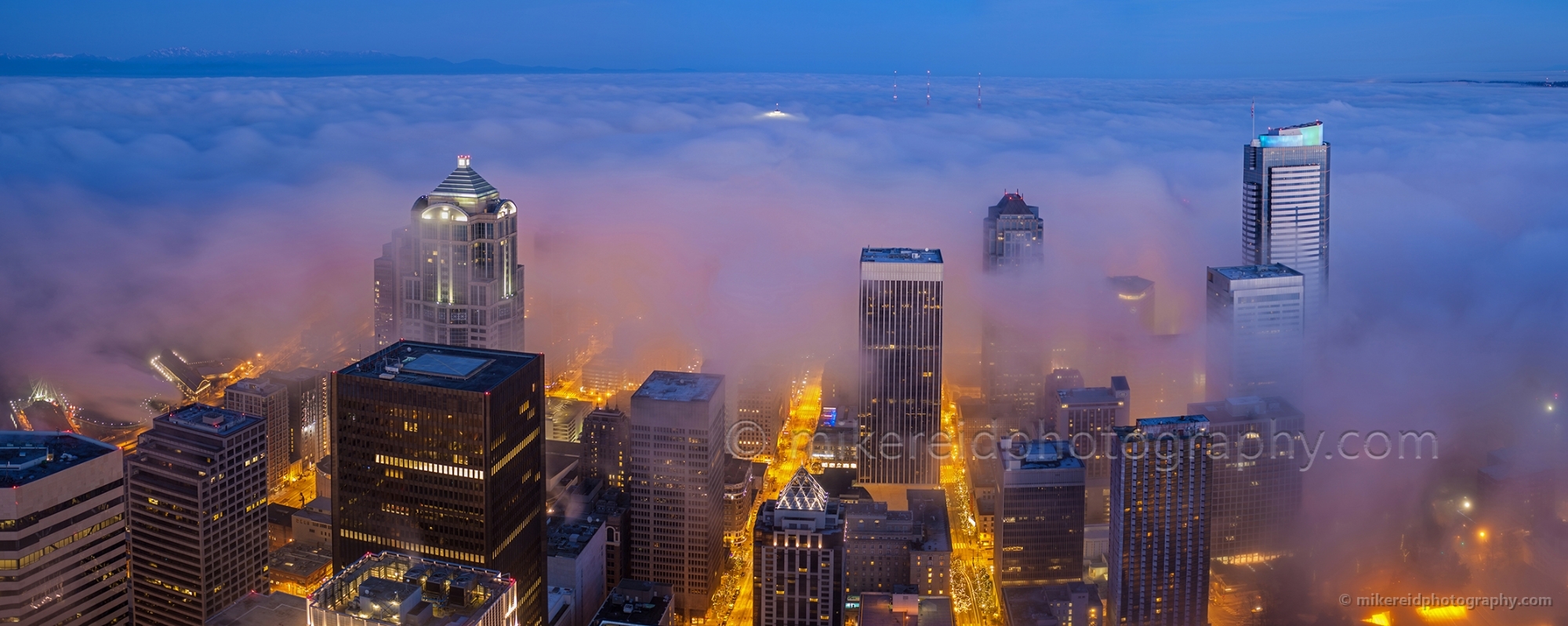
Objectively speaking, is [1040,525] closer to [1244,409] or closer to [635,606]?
[1244,409]

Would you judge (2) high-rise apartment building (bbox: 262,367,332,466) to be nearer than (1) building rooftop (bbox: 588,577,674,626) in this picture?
No

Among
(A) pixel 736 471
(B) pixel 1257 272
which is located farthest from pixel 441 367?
(B) pixel 1257 272

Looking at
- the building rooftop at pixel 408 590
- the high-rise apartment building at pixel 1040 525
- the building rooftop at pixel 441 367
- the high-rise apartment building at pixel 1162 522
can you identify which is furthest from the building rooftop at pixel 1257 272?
the building rooftop at pixel 408 590

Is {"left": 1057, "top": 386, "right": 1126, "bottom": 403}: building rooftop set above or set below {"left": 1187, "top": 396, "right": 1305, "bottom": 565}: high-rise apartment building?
above

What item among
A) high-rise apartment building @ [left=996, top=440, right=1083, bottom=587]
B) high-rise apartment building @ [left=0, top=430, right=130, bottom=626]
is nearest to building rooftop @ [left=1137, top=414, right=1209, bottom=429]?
high-rise apartment building @ [left=996, top=440, right=1083, bottom=587]

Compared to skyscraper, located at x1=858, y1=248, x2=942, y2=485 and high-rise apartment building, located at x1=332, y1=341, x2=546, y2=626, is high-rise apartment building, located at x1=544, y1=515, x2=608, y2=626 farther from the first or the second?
skyscraper, located at x1=858, y1=248, x2=942, y2=485

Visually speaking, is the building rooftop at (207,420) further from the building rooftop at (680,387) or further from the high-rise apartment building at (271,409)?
the building rooftop at (680,387)
